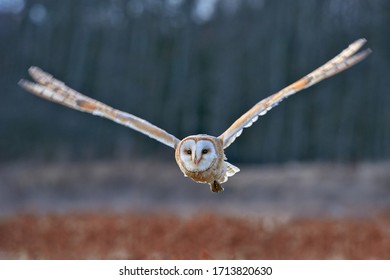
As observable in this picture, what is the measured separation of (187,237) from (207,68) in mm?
4503

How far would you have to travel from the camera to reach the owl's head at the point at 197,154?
3887 millimetres

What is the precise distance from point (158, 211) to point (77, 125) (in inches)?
118

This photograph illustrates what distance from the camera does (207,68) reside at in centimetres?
1122

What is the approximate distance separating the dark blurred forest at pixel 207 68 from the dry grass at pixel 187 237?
3103 mm

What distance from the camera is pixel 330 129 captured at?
11203 millimetres

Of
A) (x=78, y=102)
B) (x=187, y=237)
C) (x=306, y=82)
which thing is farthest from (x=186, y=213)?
(x=306, y=82)

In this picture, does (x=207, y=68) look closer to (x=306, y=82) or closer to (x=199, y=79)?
(x=199, y=79)

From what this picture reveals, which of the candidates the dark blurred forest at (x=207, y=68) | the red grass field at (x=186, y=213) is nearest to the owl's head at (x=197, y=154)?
the red grass field at (x=186, y=213)

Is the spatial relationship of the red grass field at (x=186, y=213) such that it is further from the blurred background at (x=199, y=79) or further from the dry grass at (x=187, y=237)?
the blurred background at (x=199, y=79)

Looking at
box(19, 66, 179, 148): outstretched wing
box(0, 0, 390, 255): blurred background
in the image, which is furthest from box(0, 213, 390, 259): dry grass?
box(19, 66, 179, 148): outstretched wing

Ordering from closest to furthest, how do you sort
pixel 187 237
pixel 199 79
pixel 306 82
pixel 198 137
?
pixel 306 82 → pixel 198 137 → pixel 187 237 → pixel 199 79

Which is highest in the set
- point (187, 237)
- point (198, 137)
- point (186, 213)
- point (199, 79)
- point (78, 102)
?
point (199, 79)
